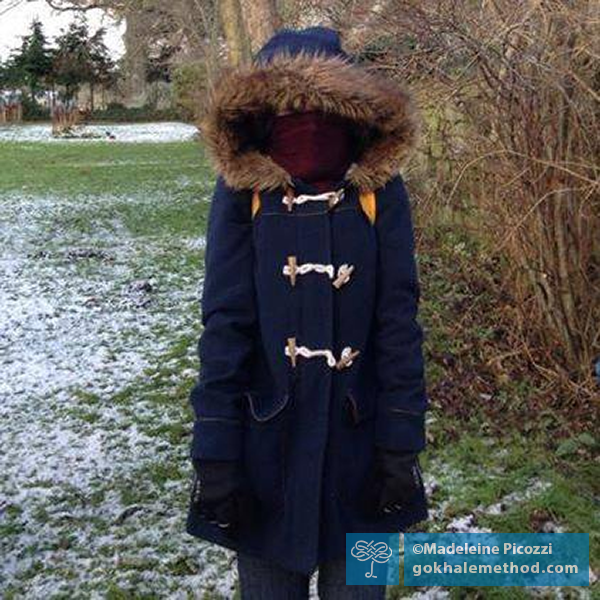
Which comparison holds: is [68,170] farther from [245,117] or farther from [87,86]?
[87,86]

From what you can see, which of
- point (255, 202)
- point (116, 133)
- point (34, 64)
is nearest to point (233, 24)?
point (255, 202)

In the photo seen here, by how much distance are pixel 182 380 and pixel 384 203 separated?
10.8ft

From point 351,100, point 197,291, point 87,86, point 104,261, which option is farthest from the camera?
point 87,86

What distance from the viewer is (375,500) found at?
5.98ft

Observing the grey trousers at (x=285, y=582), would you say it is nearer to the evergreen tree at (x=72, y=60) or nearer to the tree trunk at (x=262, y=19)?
the tree trunk at (x=262, y=19)

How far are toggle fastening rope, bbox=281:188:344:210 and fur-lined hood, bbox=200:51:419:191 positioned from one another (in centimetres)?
3

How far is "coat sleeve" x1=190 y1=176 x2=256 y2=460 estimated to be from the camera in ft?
5.80

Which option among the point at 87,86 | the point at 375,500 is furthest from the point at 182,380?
the point at 87,86

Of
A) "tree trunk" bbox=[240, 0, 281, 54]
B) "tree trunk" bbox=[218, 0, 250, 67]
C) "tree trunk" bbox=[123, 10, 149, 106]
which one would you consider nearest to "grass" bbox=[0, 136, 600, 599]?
"tree trunk" bbox=[240, 0, 281, 54]

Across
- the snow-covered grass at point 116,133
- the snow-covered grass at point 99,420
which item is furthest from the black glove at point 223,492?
the snow-covered grass at point 116,133

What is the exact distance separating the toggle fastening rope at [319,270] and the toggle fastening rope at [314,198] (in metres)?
0.13

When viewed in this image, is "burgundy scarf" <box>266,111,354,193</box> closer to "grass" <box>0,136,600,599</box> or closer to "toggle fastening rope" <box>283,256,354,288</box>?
"toggle fastening rope" <box>283,256,354,288</box>

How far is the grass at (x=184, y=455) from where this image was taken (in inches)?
120

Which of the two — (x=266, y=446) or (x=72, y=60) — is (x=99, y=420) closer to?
(x=266, y=446)
